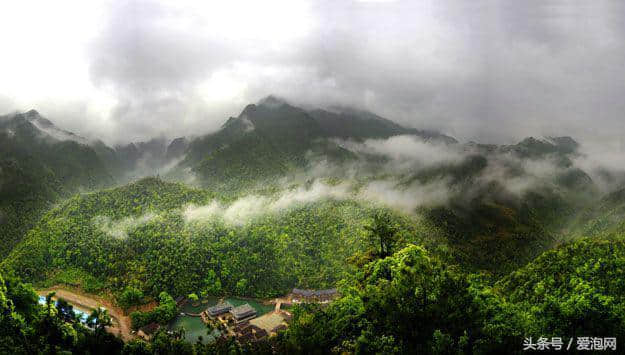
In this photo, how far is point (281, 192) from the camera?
9688 cm

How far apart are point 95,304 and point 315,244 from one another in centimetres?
4418

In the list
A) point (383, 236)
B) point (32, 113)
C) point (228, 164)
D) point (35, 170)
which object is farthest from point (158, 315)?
point (32, 113)

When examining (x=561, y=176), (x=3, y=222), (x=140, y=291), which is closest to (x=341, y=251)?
(x=140, y=291)

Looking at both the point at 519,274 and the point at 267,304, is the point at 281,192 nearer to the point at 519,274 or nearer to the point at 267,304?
the point at 267,304

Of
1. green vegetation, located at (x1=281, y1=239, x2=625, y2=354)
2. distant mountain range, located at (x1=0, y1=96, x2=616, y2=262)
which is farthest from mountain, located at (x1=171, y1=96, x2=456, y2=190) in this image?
green vegetation, located at (x1=281, y1=239, x2=625, y2=354)

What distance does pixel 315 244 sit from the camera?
7612 cm

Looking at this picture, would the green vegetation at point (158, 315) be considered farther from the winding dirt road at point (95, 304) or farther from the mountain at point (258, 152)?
the mountain at point (258, 152)

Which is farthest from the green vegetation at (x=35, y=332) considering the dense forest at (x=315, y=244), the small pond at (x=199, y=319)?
the small pond at (x=199, y=319)

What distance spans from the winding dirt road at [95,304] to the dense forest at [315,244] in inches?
57.2

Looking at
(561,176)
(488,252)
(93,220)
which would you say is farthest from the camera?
(561,176)

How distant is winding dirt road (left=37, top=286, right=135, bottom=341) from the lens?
50856mm

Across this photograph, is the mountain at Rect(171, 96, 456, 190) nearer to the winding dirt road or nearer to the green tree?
the winding dirt road

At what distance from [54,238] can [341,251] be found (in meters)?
62.1

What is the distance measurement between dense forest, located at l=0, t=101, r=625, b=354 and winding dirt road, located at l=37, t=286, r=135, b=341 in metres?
1.45
